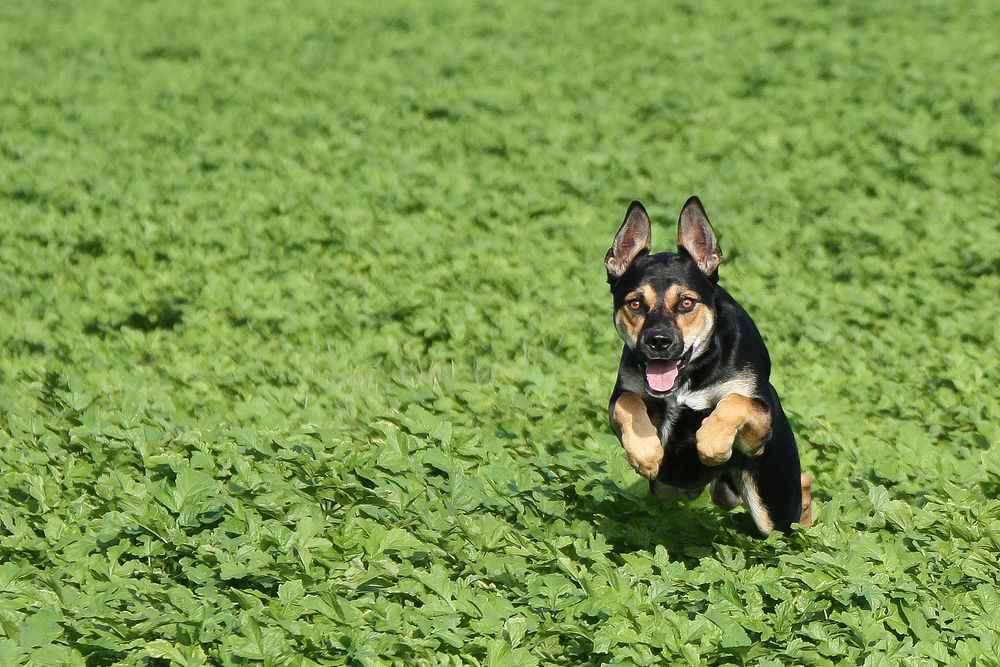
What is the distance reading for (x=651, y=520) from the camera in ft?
20.6

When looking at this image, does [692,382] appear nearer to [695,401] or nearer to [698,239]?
[695,401]

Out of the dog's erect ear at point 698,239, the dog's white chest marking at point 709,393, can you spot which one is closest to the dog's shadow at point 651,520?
the dog's white chest marking at point 709,393

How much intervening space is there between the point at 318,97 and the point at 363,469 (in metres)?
9.75

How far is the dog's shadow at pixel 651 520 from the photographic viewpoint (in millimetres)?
6098

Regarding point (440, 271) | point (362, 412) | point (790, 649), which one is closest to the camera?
point (790, 649)

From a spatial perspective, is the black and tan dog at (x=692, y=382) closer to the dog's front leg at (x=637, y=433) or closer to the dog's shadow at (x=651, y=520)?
the dog's front leg at (x=637, y=433)

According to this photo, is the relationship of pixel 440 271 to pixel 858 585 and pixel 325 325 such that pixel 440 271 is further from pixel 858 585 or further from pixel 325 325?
pixel 858 585

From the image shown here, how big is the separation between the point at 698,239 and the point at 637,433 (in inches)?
40.9

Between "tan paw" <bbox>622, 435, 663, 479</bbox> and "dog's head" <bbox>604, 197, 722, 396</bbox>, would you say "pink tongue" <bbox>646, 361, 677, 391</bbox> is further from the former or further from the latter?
"tan paw" <bbox>622, 435, 663, 479</bbox>

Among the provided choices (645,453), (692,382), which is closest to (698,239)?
(692,382)

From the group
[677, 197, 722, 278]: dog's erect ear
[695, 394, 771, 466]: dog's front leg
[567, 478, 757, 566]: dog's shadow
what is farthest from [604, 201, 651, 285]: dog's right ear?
[567, 478, 757, 566]: dog's shadow

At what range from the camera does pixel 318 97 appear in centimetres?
1506

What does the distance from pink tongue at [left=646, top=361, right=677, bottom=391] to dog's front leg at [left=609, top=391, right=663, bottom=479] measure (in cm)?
18

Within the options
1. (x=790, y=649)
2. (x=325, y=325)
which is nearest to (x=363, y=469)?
(x=790, y=649)
